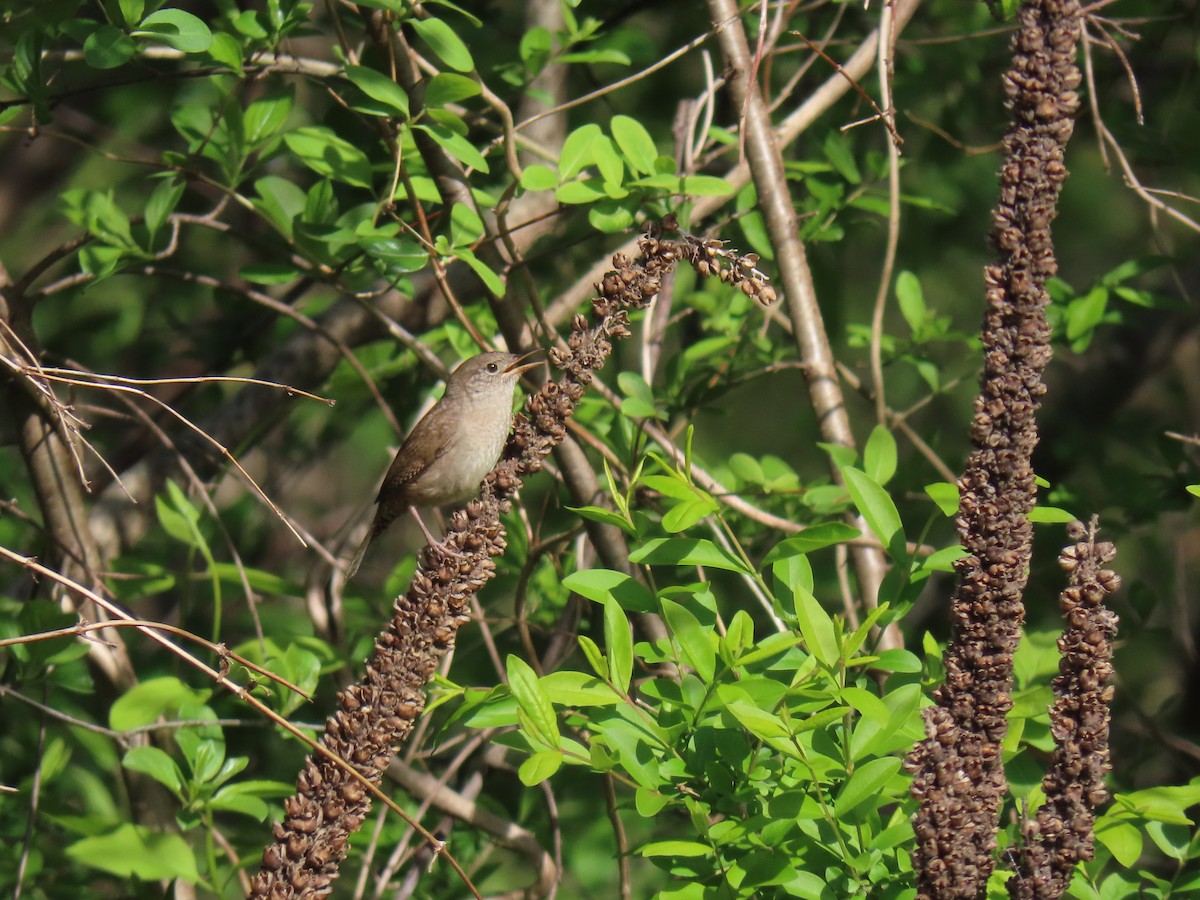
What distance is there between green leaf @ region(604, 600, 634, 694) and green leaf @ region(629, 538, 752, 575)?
12 cm

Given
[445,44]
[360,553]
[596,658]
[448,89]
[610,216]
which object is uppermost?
[445,44]

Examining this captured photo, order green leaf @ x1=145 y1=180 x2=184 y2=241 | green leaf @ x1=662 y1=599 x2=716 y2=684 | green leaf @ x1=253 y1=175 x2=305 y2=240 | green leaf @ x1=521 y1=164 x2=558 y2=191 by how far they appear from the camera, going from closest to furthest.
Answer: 1. green leaf @ x1=662 y1=599 x2=716 y2=684
2. green leaf @ x1=521 y1=164 x2=558 y2=191
3. green leaf @ x1=145 y1=180 x2=184 y2=241
4. green leaf @ x1=253 y1=175 x2=305 y2=240

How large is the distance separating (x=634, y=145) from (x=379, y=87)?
66 cm

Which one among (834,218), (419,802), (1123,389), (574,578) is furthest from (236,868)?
(1123,389)

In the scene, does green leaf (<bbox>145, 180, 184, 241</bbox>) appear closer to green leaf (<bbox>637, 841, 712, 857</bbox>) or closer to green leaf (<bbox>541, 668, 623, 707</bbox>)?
green leaf (<bbox>541, 668, 623, 707</bbox>)

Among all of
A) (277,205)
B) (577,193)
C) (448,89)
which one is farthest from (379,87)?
(277,205)

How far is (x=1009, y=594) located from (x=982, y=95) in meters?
3.93

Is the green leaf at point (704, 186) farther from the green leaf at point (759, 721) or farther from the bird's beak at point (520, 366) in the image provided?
the green leaf at point (759, 721)

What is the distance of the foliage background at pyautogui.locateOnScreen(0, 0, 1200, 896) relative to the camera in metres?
3.28

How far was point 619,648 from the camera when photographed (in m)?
2.28

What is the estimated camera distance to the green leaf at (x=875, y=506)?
236cm

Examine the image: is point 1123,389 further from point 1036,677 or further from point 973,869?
point 973,869

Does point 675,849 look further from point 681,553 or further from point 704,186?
point 704,186

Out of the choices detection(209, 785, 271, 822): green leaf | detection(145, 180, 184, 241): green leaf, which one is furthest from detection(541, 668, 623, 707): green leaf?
detection(145, 180, 184, 241): green leaf
